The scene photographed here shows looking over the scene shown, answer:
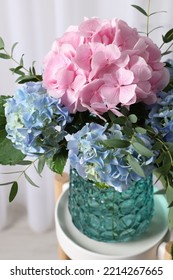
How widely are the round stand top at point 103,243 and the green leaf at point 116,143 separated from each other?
1.04 feet

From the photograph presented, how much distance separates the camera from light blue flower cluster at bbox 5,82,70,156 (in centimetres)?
71

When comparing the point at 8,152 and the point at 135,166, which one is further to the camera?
the point at 8,152

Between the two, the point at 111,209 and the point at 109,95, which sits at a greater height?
the point at 109,95

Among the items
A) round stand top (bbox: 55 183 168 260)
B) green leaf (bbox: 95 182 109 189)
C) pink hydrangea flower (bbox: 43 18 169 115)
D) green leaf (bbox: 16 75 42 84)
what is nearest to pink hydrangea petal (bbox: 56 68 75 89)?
pink hydrangea flower (bbox: 43 18 169 115)

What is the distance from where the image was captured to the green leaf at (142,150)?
0.67m

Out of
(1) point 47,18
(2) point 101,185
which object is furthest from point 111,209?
(1) point 47,18

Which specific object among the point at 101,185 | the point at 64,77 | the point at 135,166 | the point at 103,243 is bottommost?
the point at 103,243

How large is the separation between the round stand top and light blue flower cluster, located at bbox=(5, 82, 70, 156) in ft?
0.91

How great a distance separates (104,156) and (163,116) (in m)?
0.12

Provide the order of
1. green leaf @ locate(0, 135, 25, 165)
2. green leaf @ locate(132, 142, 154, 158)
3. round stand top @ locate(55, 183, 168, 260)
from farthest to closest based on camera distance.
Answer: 1. round stand top @ locate(55, 183, 168, 260)
2. green leaf @ locate(0, 135, 25, 165)
3. green leaf @ locate(132, 142, 154, 158)

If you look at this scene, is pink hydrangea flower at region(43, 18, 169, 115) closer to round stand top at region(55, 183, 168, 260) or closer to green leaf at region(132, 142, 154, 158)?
green leaf at region(132, 142, 154, 158)

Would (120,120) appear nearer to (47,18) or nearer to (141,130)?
(141,130)

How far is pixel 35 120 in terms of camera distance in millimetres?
711
